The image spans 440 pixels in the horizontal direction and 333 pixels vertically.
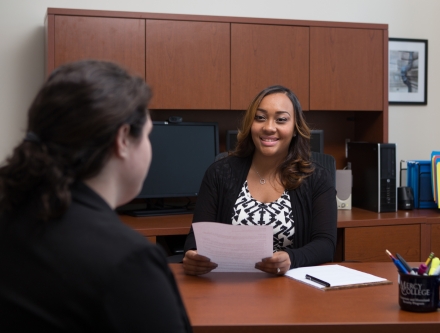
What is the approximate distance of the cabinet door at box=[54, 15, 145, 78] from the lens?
9.89ft

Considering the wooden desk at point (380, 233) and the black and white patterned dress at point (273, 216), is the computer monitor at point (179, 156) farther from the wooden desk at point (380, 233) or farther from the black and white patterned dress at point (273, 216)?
the black and white patterned dress at point (273, 216)

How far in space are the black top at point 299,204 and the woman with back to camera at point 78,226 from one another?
1.24 m

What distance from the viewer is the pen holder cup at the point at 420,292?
1.41 metres

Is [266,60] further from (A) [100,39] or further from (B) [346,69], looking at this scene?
(A) [100,39]

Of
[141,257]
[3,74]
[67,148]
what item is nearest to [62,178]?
[67,148]

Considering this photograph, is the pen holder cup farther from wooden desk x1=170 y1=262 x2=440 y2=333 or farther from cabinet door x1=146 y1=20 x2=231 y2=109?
cabinet door x1=146 y1=20 x2=231 y2=109

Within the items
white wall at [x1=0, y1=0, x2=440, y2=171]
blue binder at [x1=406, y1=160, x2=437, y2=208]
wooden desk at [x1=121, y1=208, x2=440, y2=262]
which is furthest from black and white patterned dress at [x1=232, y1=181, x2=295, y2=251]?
blue binder at [x1=406, y1=160, x2=437, y2=208]

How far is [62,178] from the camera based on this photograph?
2.74 feet

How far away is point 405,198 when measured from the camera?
3.43 m

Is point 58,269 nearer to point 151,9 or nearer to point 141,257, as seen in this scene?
point 141,257

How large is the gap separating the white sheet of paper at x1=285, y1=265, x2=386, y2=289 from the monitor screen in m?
1.52

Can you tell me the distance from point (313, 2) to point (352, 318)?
274cm

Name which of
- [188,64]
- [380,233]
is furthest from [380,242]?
[188,64]

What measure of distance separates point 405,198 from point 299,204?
1.46m
